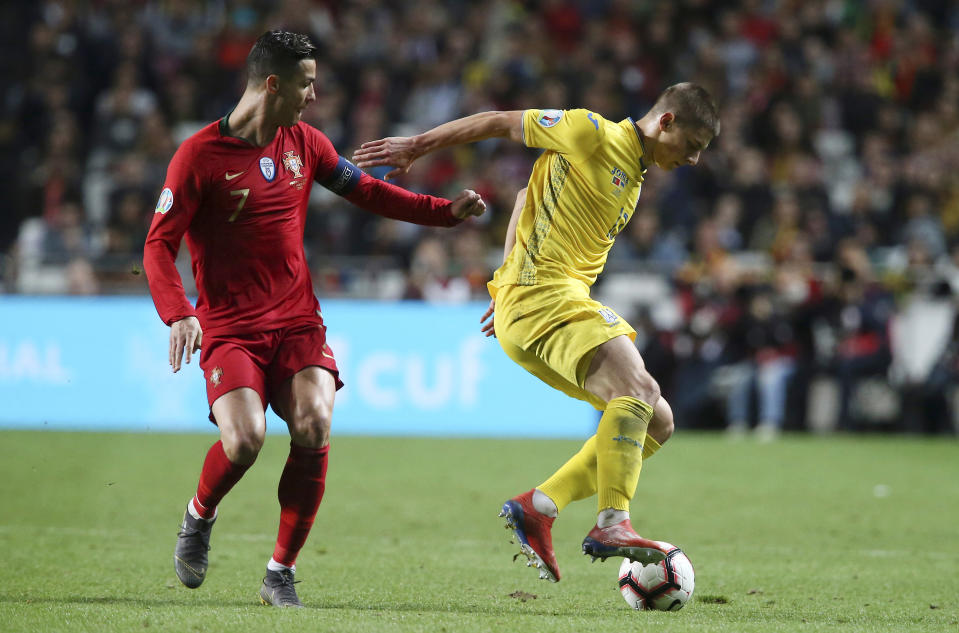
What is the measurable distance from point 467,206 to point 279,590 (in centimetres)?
177

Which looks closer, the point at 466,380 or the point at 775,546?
the point at 775,546

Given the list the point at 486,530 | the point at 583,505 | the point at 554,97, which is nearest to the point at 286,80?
the point at 486,530

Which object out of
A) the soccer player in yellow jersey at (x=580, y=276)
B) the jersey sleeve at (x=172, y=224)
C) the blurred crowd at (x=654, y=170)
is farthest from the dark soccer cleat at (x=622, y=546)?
the blurred crowd at (x=654, y=170)

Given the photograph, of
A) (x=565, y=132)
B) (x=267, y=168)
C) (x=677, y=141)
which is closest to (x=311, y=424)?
(x=267, y=168)

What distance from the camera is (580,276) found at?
17.8 feet

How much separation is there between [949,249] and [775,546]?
30.1 feet

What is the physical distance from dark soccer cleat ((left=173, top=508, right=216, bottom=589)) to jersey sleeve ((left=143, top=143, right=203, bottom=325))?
2.87ft

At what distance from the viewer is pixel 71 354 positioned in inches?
508

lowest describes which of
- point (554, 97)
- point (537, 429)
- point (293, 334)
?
point (537, 429)

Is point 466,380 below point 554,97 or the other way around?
below

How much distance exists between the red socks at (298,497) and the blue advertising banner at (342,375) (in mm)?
7716

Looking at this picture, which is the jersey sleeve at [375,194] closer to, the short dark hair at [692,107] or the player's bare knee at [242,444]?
the short dark hair at [692,107]

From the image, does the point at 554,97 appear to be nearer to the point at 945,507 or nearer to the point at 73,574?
the point at 945,507

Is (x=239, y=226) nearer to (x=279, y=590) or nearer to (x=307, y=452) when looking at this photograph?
(x=307, y=452)
